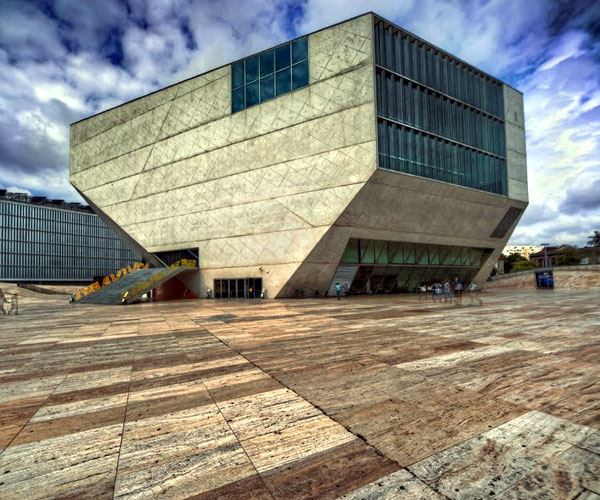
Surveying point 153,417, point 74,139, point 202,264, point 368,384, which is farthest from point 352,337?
point 74,139

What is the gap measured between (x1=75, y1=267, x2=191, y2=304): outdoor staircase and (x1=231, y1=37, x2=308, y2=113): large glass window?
1643 cm

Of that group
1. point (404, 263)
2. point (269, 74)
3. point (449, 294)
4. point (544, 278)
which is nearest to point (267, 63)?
point (269, 74)

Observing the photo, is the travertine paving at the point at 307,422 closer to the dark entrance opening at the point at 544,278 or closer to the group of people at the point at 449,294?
the group of people at the point at 449,294

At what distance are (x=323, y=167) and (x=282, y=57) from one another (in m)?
11.2

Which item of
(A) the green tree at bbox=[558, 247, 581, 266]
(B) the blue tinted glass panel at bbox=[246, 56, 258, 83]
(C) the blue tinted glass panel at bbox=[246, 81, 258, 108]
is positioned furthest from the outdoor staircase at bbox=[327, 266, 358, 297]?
(A) the green tree at bbox=[558, 247, 581, 266]

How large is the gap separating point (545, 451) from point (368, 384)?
221 centimetres

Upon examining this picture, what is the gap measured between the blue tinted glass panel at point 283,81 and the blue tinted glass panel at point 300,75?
0.51 metres

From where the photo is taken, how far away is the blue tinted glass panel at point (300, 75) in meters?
27.3

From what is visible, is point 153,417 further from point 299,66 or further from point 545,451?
point 299,66

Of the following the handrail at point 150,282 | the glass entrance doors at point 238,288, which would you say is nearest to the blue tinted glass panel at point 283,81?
the glass entrance doors at point 238,288

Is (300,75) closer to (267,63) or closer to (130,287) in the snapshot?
(267,63)

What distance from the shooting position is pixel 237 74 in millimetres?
30703

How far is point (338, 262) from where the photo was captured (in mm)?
27266

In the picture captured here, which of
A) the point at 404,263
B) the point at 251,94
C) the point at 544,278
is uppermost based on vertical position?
the point at 251,94
